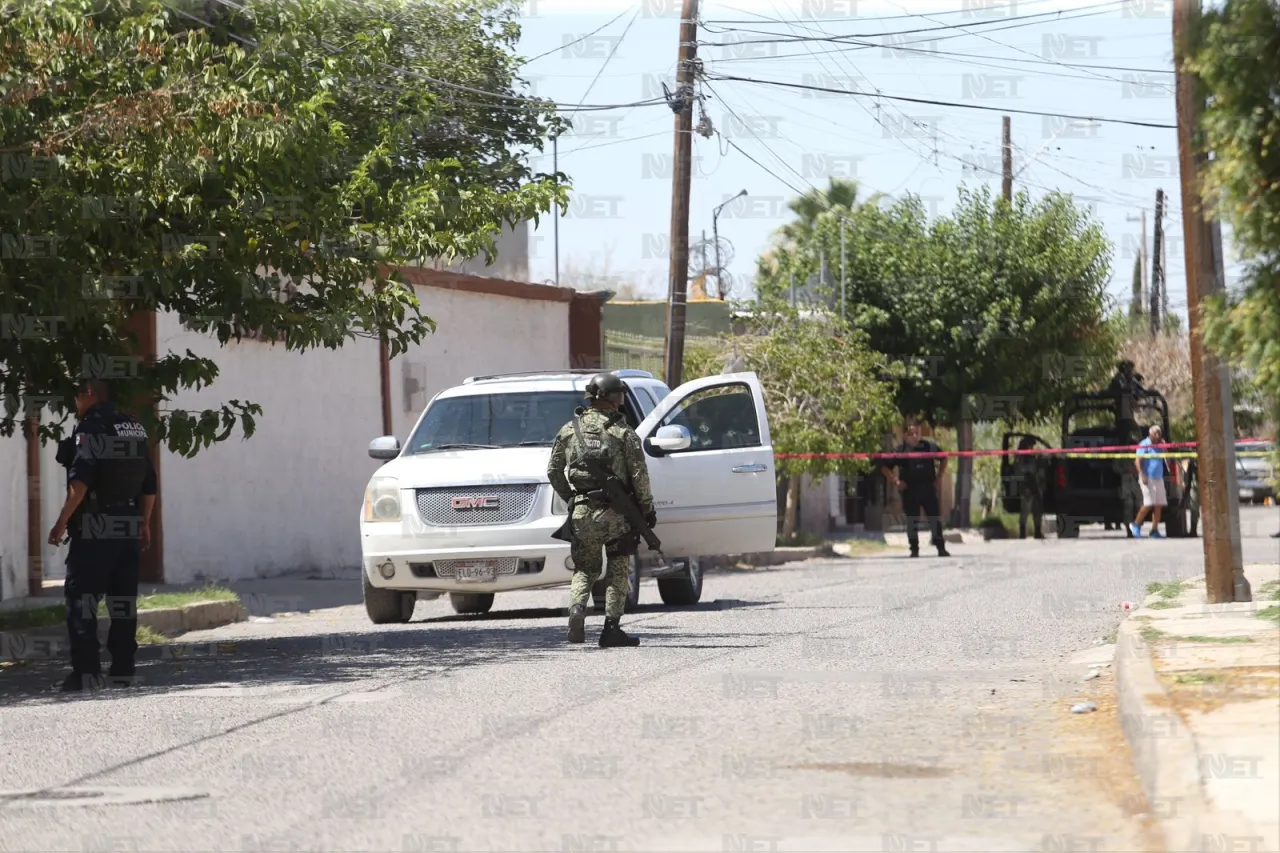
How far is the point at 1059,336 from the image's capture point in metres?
40.7

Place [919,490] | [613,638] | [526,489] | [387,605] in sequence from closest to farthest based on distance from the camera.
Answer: [613,638]
[526,489]
[387,605]
[919,490]

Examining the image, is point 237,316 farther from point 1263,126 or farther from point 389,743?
point 1263,126

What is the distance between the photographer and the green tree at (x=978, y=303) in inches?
1555

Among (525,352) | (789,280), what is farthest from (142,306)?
(789,280)

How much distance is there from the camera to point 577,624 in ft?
41.9

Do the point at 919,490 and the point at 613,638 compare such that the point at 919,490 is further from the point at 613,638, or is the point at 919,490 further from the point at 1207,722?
the point at 1207,722

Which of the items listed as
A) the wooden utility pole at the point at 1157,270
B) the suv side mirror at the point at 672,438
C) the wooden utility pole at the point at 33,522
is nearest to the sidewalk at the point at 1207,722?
the suv side mirror at the point at 672,438

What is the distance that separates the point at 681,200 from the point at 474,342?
4.47 m

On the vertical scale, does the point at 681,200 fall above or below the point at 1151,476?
above

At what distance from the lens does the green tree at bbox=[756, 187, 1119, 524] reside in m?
39.5

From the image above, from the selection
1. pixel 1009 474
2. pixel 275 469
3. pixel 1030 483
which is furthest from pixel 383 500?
pixel 1009 474

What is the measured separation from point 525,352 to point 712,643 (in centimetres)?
1745

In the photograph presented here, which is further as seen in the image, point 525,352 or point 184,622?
point 525,352

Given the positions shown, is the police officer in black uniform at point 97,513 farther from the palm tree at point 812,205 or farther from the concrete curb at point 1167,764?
the palm tree at point 812,205
